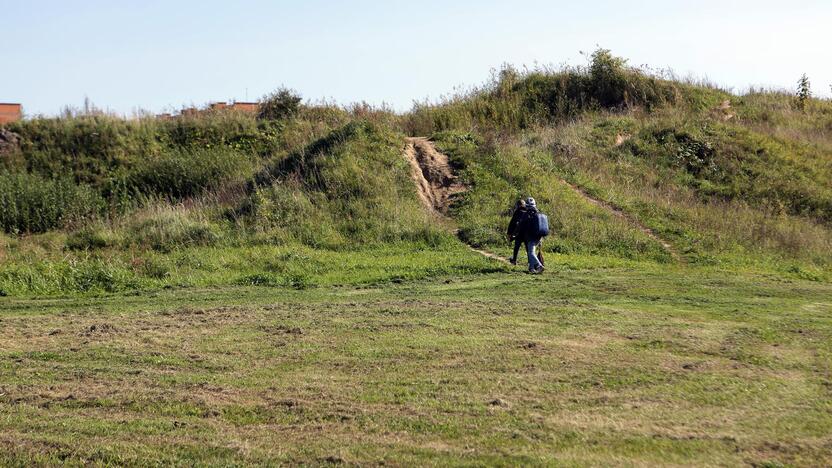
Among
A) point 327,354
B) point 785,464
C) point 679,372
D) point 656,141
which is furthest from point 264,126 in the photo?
point 785,464

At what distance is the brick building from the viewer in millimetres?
30953

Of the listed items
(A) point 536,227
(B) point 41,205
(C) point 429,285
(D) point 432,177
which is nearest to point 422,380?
(C) point 429,285

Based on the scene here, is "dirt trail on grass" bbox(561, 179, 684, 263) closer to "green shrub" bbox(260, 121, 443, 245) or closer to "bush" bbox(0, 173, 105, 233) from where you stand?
"green shrub" bbox(260, 121, 443, 245)

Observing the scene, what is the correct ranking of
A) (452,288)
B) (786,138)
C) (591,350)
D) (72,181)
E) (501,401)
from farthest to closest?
(786,138) → (72,181) → (452,288) → (591,350) → (501,401)

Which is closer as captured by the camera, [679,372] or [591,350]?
[679,372]

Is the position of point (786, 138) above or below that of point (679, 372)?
above

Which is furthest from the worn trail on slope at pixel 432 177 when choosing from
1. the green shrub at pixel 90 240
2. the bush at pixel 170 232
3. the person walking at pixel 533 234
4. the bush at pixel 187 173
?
the green shrub at pixel 90 240

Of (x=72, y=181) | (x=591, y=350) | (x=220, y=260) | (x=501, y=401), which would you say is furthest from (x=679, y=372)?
(x=72, y=181)

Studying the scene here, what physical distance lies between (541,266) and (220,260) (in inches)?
252

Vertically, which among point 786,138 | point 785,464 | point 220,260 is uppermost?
point 786,138

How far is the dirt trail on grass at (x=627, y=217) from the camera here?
20.3 m

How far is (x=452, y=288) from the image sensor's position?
51.9 feet

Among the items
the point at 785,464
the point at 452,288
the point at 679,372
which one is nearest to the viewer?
the point at 785,464

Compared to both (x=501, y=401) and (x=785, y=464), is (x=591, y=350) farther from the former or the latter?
(x=785, y=464)
